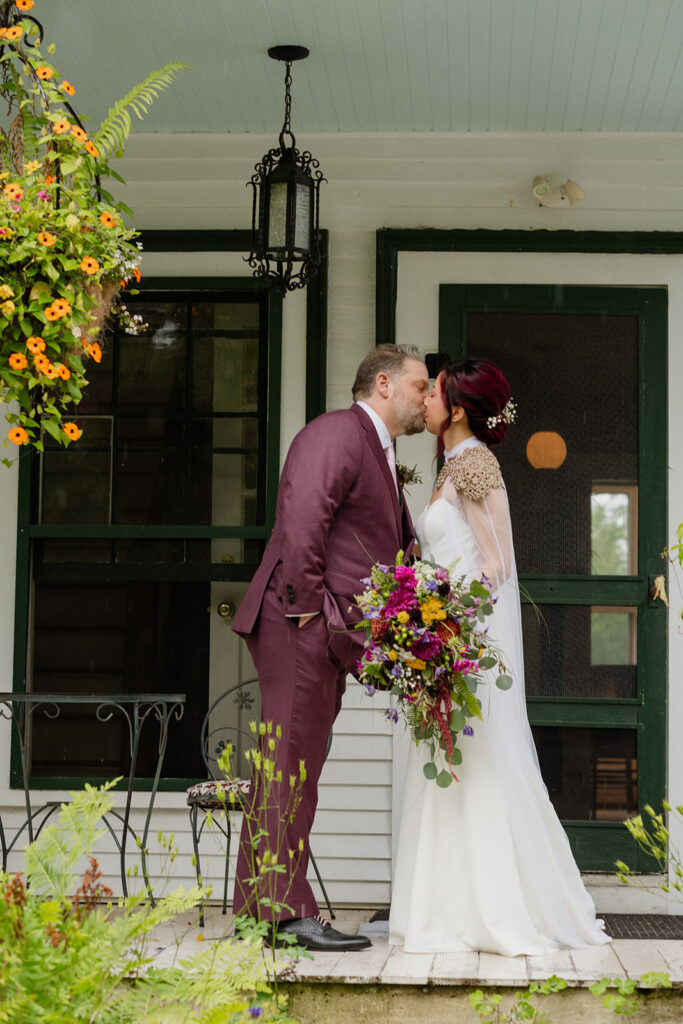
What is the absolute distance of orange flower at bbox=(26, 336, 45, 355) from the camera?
111 inches

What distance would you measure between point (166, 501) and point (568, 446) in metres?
1.79

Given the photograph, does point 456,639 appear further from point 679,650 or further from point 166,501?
point 166,501

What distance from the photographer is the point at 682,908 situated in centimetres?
485

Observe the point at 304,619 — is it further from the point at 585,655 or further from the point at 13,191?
the point at 585,655

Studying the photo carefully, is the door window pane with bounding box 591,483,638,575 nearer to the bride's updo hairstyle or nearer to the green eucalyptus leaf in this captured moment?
the bride's updo hairstyle

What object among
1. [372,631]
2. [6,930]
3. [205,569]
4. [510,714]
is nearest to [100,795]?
[6,930]

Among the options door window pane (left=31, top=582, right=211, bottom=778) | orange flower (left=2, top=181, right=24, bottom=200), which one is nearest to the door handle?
door window pane (left=31, top=582, right=211, bottom=778)

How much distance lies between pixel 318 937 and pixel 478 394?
1785 mm

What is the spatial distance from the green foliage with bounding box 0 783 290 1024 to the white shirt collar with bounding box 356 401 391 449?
6.63 feet

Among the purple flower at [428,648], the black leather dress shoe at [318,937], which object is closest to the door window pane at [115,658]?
the black leather dress shoe at [318,937]

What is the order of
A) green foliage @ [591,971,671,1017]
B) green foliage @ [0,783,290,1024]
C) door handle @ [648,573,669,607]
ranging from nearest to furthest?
green foliage @ [0,783,290,1024]
green foliage @ [591,971,671,1017]
door handle @ [648,573,669,607]

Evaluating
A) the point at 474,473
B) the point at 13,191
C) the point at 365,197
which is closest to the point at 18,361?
the point at 13,191

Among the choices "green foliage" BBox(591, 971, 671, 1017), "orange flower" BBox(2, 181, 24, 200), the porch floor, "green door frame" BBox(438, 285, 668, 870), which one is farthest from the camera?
"green door frame" BBox(438, 285, 668, 870)

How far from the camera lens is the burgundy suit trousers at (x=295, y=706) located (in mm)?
3582
